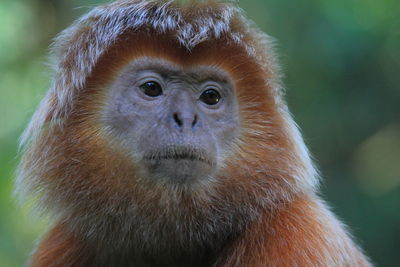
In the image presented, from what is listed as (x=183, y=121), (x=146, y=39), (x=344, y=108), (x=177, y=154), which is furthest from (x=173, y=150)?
(x=344, y=108)

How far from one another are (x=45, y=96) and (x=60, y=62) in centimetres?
21

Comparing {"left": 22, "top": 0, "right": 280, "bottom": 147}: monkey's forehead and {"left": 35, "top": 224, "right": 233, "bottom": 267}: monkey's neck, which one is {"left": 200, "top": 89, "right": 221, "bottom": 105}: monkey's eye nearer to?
{"left": 22, "top": 0, "right": 280, "bottom": 147}: monkey's forehead

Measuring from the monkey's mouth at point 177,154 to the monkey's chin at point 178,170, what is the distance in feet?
0.03

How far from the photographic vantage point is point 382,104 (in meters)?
6.35

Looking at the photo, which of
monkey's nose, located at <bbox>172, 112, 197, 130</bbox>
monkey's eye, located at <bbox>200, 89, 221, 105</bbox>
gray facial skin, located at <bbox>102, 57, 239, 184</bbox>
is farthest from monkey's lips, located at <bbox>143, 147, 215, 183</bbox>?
monkey's eye, located at <bbox>200, 89, 221, 105</bbox>

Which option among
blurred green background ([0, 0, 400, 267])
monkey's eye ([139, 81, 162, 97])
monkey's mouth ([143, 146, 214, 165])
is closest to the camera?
monkey's mouth ([143, 146, 214, 165])

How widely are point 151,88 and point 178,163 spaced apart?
17.2 inches

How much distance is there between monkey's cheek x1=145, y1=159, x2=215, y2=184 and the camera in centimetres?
332

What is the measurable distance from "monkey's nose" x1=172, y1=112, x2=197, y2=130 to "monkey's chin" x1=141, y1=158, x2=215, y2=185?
0.16 m

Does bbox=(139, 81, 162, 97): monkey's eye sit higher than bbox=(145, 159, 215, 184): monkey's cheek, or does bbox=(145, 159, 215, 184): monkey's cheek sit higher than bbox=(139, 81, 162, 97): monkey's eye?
bbox=(139, 81, 162, 97): monkey's eye

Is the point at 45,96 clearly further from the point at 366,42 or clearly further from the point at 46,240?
the point at 366,42

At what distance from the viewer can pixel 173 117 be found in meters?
3.34

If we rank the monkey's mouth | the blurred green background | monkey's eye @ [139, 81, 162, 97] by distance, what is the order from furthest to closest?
1. the blurred green background
2. monkey's eye @ [139, 81, 162, 97]
3. the monkey's mouth

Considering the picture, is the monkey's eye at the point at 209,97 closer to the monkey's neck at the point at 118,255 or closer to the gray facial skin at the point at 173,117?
the gray facial skin at the point at 173,117
